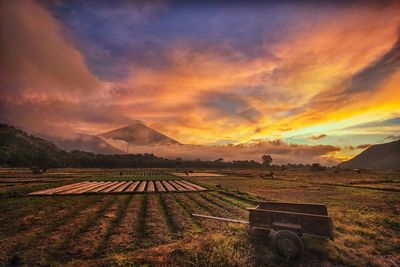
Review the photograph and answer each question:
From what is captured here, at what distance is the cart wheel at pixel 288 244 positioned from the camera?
6543 millimetres

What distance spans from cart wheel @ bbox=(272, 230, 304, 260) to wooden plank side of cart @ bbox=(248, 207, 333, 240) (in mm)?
306

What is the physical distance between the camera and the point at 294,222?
7.06 m

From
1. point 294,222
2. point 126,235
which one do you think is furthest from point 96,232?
point 294,222

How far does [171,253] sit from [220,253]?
1.58 m

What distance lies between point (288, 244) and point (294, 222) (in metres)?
0.73

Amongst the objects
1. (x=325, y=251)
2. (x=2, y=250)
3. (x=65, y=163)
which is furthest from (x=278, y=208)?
(x=65, y=163)

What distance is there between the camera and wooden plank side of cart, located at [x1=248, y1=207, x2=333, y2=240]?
6.61 m

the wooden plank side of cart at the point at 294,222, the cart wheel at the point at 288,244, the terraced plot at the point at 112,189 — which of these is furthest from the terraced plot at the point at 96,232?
the terraced plot at the point at 112,189

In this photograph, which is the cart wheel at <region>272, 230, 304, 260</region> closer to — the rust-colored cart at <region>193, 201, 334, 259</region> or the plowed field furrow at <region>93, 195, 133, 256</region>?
the rust-colored cart at <region>193, 201, 334, 259</region>

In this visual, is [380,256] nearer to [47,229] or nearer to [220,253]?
[220,253]

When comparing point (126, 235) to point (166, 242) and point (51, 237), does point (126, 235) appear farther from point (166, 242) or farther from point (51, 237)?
point (51, 237)

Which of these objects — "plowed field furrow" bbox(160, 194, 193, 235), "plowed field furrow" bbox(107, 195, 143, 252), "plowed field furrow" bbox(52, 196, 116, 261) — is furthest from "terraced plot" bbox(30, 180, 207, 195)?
"plowed field furrow" bbox(107, 195, 143, 252)

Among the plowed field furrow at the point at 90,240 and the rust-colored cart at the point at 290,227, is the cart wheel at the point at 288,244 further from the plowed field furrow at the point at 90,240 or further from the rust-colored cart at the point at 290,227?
the plowed field furrow at the point at 90,240

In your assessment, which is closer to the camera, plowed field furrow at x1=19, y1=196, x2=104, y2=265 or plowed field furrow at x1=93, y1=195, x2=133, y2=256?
plowed field furrow at x1=19, y1=196, x2=104, y2=265
